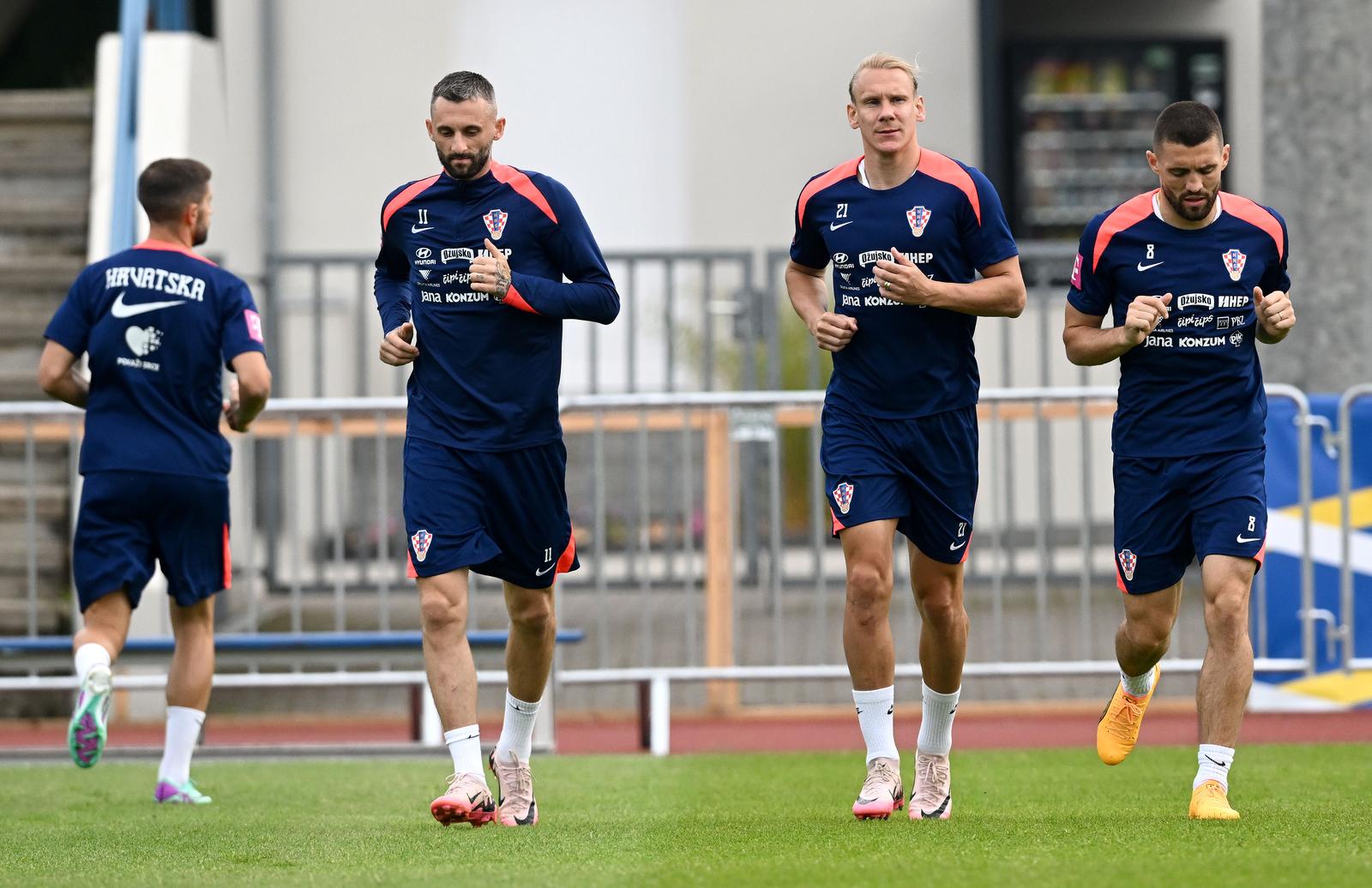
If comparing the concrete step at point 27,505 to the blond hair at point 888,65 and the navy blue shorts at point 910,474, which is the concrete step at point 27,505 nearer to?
the navy blue shorts at point 910,474

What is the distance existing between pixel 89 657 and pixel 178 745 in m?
0.64

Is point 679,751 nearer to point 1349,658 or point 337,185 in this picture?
point 1349,658

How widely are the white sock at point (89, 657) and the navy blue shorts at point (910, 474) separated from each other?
8.01 ft

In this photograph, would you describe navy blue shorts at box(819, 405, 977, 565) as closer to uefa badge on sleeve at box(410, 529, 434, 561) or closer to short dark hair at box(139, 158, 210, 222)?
uefa badge on sleeve at box(410, 529, 434, 561)

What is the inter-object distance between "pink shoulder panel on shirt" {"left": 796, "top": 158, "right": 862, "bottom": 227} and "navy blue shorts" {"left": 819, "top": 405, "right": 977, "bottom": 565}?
24.3 inches

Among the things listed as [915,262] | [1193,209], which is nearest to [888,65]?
[915,262]

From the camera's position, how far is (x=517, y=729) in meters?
6.04

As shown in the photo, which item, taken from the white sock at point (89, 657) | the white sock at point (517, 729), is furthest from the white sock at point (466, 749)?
the white sock at point (89, 657)

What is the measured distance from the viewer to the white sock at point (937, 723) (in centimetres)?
587

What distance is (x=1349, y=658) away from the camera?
9023 millimetres

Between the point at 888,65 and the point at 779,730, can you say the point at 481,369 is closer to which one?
the point at 888,65

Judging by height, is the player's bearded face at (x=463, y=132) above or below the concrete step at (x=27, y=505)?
above

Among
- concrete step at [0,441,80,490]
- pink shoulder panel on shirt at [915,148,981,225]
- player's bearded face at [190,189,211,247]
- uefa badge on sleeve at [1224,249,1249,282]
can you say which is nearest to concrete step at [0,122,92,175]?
concrete step at [0,441,80,490]

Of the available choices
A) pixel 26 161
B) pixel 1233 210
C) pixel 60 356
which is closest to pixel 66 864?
pixel 60 356
